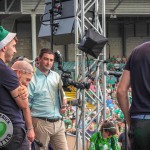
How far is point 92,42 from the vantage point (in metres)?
7.39

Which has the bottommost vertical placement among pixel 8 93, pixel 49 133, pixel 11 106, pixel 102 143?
pixel 102 143

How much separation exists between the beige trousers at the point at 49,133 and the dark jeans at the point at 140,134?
8.20ft

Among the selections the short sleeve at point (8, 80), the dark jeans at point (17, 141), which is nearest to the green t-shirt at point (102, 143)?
the dark jeans at point (17, 141)

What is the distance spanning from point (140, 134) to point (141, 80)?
412mm

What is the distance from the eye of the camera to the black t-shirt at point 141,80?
3572mm

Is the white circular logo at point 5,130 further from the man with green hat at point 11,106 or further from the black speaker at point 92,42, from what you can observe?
the black speaker at point 92,42

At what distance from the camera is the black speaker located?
24.3 ft

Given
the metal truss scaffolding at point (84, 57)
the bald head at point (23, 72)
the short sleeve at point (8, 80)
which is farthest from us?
the metal truss scaffolding at point (84, 57)

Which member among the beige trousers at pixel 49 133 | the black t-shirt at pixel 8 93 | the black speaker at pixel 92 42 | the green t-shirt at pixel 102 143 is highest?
the black speaker at pixel 92 42

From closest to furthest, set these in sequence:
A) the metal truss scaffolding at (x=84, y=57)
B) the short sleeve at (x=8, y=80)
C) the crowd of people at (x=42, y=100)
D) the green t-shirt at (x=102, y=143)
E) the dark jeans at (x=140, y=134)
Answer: the dark jeans at (x=140, y=134) → the crowd of people at (x=42, y=100) → the short sleeve at (x=8, y=80) → the green t-shirt at (x=102, y=143) → the metal truss scaffolding at (x=84, y=57)

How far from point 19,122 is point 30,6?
17751 millimetres

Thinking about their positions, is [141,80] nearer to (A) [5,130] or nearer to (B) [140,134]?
(B) [140,134]

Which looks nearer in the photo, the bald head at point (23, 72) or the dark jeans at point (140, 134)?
the dark jeans at point (140, 134)

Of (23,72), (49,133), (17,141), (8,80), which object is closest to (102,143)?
(49,133)
